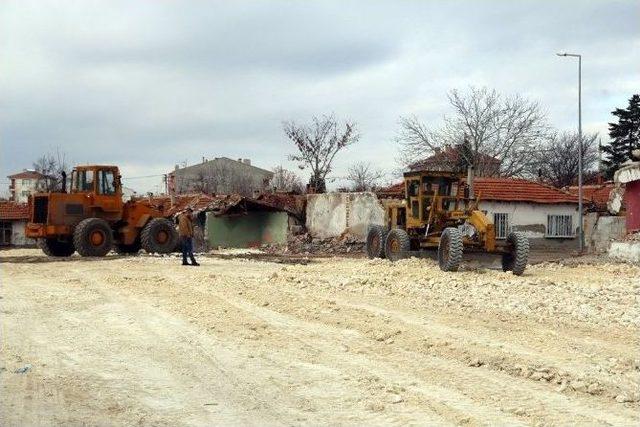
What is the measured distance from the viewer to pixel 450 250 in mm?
16984

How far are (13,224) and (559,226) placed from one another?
36.4m

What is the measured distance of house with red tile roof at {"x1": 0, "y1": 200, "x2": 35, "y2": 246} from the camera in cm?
4947

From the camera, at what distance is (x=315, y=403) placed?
6156mm

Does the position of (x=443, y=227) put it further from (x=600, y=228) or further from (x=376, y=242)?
(x=600, y=228)

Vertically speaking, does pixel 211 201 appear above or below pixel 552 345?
above

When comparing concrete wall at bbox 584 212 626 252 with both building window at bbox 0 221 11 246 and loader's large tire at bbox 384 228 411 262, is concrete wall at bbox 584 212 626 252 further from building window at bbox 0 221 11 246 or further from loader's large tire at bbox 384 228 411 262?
building window at bbox 0 221 11 246

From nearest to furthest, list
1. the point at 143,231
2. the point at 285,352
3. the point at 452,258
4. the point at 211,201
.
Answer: the point at 285,352 < the point at 452,258 < the point at 143,231 < the point at 211,201

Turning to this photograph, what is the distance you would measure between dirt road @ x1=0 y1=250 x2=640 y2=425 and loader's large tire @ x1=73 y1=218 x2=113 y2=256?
8.03 metres

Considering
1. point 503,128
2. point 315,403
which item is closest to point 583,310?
point 315,403

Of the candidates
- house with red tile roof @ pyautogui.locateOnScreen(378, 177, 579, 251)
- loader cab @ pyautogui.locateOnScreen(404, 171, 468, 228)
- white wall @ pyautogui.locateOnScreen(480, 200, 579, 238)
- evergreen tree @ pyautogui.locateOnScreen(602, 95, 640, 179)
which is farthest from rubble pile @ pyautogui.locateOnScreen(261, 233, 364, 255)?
evergreen tree @ pyautogui.locateOnScreen(602, 95, 640, 179)

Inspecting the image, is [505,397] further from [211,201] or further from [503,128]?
[503,128]

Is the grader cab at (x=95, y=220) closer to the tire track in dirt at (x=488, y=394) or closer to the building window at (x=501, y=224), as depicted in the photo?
the building window at (x=501, y=224)

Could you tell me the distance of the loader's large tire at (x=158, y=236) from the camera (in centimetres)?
2458

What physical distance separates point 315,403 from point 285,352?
198 centimetres
